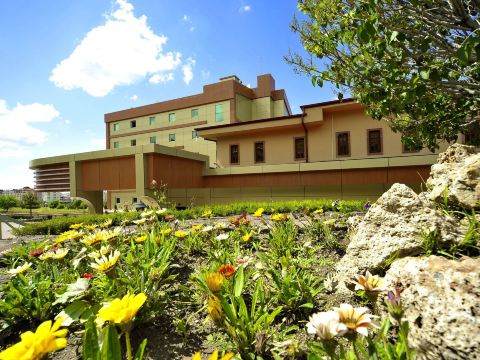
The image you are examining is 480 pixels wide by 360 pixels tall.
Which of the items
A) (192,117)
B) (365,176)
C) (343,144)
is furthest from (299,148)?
(192,117)

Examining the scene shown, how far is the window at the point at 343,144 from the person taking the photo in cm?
1595

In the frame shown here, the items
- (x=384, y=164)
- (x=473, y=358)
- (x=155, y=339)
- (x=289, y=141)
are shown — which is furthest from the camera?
(x=289, y=141)

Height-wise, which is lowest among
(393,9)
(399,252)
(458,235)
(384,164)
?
Answer: (399,252)

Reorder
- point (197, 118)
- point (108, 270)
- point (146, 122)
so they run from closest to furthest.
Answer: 1. point (108, 270)
2. point (197, 118)
3. point (146, 122)

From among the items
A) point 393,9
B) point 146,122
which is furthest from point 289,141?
point 146,122

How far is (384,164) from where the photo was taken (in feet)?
43.0

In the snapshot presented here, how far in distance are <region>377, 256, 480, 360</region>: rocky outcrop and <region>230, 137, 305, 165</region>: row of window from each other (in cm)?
1562

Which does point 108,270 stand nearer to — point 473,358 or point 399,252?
point 473,358

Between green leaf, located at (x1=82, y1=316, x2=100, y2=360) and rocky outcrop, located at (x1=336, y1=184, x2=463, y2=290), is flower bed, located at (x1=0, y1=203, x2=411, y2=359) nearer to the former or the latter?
green leaf, located at (x1=82, y1=316, x2=100, y2=360)

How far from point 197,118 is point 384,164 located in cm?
2129

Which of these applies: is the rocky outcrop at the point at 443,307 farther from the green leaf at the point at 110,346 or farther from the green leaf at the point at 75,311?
the green leaf at the point at 75,311

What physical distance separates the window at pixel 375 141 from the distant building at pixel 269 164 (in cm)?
5

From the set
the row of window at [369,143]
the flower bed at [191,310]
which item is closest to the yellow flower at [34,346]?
the flower bed at [191,310]

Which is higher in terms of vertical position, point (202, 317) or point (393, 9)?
point (393, 9)
